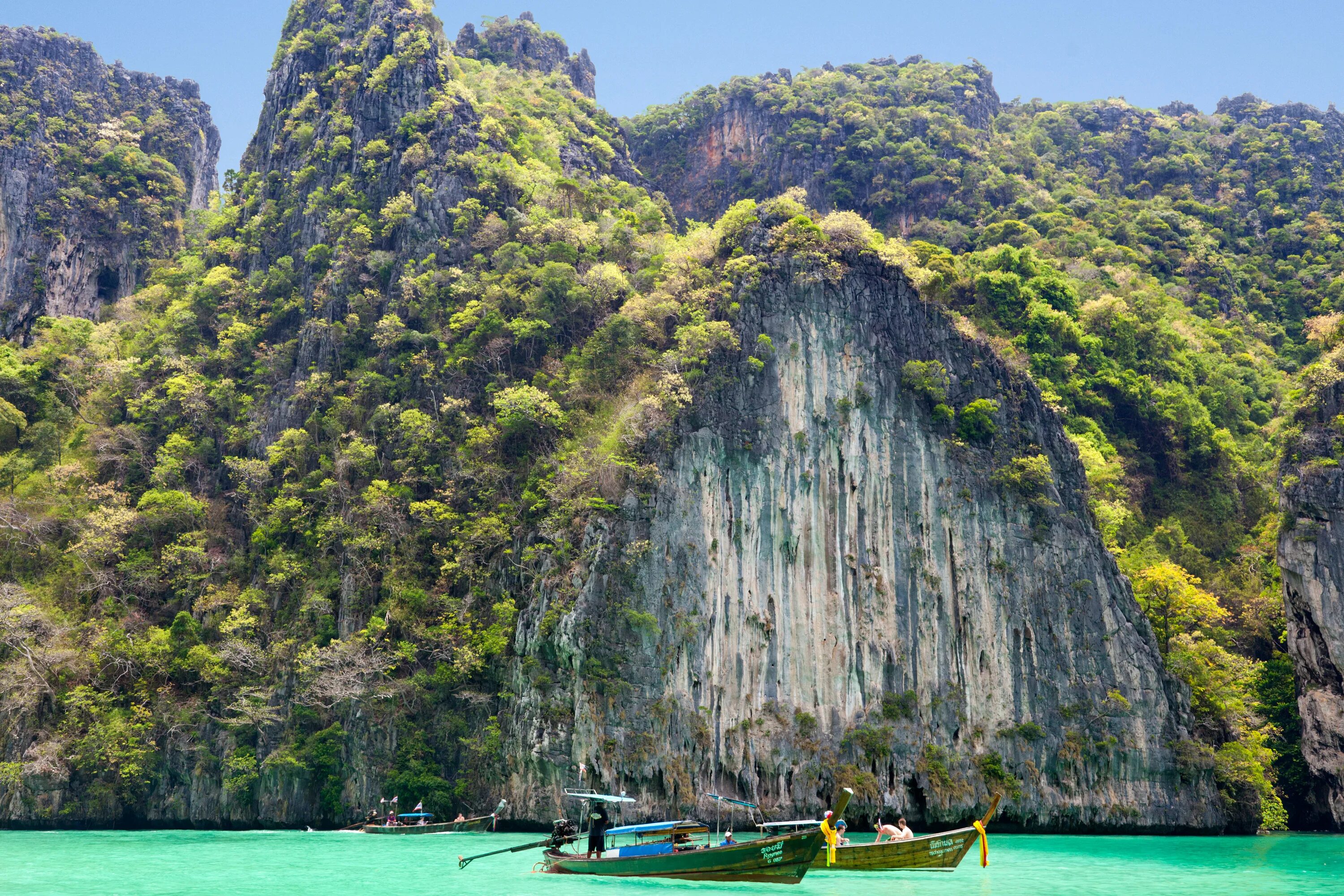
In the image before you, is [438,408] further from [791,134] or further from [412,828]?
[791,134]

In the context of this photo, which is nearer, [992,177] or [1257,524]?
[1257,524]

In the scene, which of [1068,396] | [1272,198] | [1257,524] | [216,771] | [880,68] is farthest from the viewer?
[880,68]

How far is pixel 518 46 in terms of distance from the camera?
72.2 meters

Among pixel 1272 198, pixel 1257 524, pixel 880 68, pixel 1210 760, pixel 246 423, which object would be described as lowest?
pixel 1210 760

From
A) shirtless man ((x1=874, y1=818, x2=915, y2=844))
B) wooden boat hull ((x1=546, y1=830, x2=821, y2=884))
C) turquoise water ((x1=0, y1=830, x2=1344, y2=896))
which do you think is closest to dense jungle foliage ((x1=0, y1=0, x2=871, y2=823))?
turquoise water ((x1=0, y1=830, x2=1344, y2=896))

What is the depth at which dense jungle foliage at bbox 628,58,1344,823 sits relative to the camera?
119 ft

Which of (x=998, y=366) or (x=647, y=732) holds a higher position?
(x=998, y=366)

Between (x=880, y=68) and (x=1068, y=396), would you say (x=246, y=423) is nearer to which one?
(x=1068, y=396)

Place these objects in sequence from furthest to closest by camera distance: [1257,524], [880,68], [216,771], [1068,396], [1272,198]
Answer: [880,68]
[1272,198]
[1068,396]
[1257,524]
[216,771]

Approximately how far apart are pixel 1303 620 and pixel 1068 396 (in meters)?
13.8

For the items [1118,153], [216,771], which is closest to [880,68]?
[1118,153]

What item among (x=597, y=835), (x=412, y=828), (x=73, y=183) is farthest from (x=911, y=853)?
(x=73, y=183)

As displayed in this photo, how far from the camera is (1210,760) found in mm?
32469

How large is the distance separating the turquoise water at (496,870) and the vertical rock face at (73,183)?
106 ft
